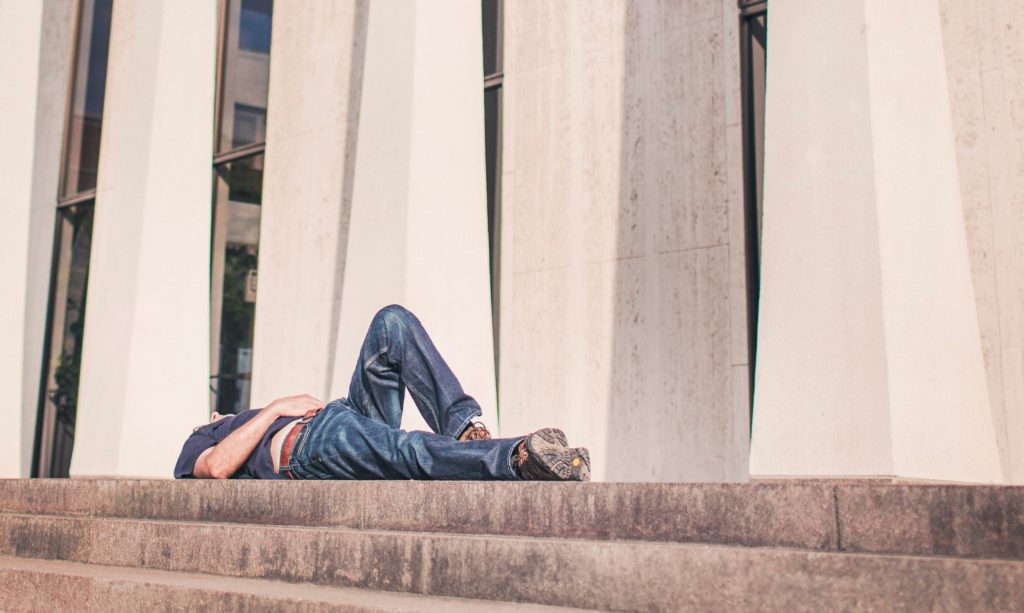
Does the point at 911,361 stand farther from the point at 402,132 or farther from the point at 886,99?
the point at 402,132

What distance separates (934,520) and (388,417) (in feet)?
11.1

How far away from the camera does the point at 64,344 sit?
15.2 metres

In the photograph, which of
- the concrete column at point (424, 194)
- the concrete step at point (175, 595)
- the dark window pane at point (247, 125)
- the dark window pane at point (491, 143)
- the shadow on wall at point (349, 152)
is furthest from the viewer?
the dark window pane at point (247, 125)

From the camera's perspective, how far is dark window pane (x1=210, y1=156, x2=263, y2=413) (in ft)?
40.2

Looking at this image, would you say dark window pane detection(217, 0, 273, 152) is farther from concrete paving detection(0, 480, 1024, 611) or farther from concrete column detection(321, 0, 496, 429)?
concrete paving detection(0, 480, 1024, 611)

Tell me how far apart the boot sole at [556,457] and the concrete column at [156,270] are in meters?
7.07

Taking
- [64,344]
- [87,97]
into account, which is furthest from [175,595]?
[87,97]

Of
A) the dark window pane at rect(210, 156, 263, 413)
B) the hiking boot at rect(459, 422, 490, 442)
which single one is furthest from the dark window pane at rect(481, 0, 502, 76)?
the hiking boot at rect(459, 422, 490, 442)

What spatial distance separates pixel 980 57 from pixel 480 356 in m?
4.24

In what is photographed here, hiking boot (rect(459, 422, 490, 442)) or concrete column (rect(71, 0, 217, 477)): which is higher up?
concrete column (rect(71, 0, 217, 477))

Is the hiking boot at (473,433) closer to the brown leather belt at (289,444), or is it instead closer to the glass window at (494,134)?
the brown leather belt at (289,444)

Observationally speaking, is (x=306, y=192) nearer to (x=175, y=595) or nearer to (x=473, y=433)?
(x=473, y=433)

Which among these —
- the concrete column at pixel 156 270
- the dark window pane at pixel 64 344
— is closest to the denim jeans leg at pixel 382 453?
the concrete column at pixel 156 270

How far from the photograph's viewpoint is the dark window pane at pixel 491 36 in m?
10.2
